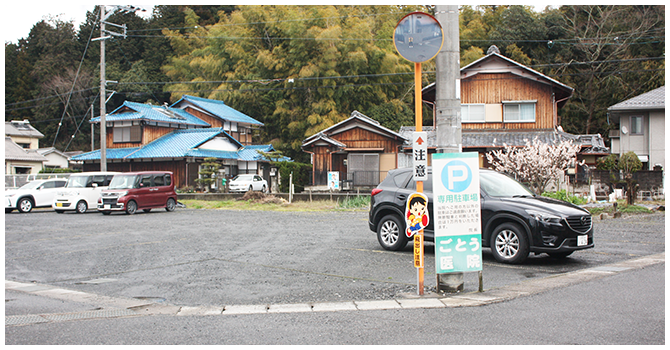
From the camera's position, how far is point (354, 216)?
1797cm

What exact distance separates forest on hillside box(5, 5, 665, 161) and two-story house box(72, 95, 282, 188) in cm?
345

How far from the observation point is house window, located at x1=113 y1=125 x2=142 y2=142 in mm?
35562

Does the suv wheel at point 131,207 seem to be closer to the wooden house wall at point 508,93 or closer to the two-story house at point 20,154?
the wooden house wall at point 508,93

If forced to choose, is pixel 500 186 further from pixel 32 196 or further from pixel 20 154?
pixel 20 154

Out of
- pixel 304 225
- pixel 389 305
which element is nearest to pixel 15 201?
pixel 304 225

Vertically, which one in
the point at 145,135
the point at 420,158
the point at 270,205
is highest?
the point at 145,135

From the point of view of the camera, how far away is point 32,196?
22109 millimetres

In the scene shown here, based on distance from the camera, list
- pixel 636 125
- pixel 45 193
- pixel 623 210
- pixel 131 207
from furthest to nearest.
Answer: pixel 636 125 < pixel 45 193 < pixel 131 207 < pixel 623 210

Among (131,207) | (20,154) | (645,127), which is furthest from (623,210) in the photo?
(20,154)

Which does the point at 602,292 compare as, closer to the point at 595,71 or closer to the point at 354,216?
the point at 354,216

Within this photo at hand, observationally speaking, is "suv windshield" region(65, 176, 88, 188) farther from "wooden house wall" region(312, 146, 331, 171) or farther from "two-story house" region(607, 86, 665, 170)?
"two-story house" region(607, 86, 665, 170)

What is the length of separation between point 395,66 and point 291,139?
11.5 meters

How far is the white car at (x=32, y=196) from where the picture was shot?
70.9ft

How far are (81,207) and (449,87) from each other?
63.5ft
